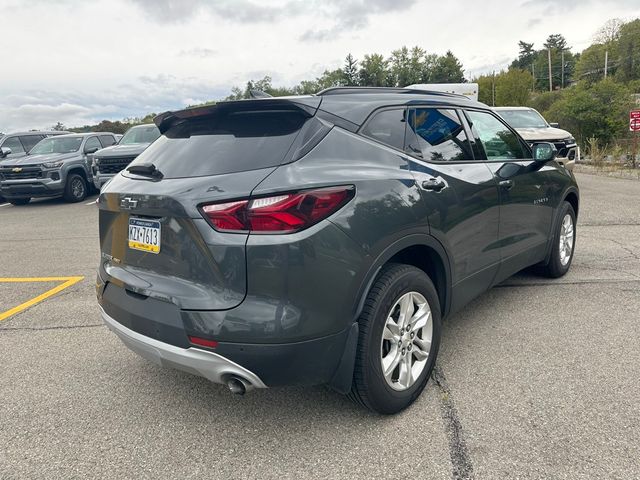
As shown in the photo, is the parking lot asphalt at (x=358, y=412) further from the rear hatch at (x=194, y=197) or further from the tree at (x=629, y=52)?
the tree at (x=629, y=52)

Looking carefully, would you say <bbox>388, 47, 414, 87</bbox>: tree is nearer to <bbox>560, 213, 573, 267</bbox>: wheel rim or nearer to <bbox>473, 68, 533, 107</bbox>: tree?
<bbox>473, 68, 533, 107</bbox>: tree

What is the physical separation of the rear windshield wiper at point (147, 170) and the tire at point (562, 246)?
12.0 ft

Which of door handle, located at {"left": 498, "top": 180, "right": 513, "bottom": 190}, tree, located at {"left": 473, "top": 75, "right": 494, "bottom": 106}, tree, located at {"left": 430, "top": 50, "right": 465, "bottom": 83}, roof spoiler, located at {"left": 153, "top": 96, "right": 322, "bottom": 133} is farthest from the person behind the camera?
tree, located at {"left": 430, "top": 50, "right": 465, "bottom": 83}

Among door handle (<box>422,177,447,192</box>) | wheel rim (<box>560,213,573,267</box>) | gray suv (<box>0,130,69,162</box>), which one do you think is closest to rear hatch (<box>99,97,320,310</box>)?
door handle (<box>422,177,447,192</box>)

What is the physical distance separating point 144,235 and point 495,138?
279cm

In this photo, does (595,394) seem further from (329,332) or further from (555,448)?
(329,332)

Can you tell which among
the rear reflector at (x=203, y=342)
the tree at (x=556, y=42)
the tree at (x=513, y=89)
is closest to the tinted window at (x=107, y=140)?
the rear reflector at (x=203, y=342)

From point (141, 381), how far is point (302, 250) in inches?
69.8

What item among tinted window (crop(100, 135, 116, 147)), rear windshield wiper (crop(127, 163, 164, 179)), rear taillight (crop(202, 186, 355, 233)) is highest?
tinted window (crop(100, 135, 116, 147))

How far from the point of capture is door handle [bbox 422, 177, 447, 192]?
2.75 m

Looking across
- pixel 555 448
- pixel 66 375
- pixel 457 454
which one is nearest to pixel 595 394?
pixel 555 448

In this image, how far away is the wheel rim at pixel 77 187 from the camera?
1294 centimetres

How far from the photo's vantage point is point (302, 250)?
2102 millimetres

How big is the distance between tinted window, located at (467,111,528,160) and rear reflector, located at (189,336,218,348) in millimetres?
2488
